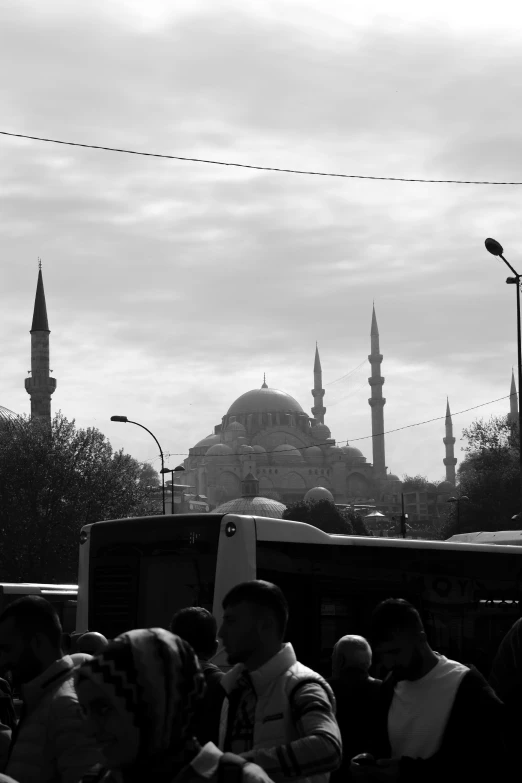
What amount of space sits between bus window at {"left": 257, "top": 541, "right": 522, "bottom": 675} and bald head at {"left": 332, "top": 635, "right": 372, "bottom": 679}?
343 centimetres

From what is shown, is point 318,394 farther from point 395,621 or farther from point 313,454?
point 395,621

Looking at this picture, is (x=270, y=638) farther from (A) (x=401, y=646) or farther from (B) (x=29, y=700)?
(B) (x=29, y=700)

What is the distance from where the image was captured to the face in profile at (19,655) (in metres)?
3.35

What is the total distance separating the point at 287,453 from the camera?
131 metres

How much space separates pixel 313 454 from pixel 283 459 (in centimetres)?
417

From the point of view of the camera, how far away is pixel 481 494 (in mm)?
49094

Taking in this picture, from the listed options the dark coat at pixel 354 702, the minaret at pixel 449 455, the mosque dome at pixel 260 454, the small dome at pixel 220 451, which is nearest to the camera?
the dark coat at pixel 354 702

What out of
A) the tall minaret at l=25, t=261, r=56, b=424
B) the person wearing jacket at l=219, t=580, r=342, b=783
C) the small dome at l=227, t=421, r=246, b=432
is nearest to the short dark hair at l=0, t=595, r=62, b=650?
the person wearing jacket at l=219, t=580, r=342, b=783

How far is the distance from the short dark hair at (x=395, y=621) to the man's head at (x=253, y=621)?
36 centimetres

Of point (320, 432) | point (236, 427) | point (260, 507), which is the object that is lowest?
point (260, 507)

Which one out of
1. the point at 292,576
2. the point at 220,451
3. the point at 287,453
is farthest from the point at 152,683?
the point at 287,453

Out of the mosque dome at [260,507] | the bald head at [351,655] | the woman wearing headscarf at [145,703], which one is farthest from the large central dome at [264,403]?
the woman wearing headscarf at [145,703]

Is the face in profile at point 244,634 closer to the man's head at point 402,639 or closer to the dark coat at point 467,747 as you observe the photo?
the man's head at point 402,639

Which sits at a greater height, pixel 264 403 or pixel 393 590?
pixel 264 403
